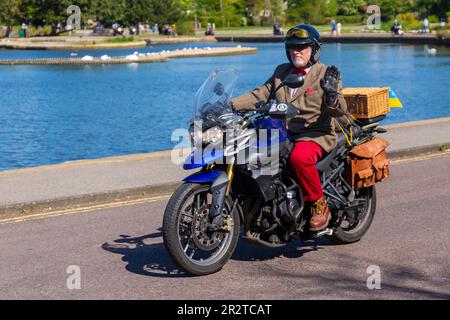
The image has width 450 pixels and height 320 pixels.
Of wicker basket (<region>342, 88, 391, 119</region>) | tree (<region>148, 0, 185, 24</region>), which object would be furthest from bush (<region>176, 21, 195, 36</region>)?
wicker basket (<region>342, 88, 391, 119</region>)

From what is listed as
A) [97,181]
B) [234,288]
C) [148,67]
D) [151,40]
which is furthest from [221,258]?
[151,40]

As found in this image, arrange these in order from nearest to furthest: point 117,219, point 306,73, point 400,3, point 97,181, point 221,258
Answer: point 221,258 < point 306,73 < point 117,219 < point 97,181 < point 400,3

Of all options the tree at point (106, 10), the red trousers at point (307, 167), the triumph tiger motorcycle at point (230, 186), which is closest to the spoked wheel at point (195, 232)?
the triumph tiger motorcycle at point (230, 186)

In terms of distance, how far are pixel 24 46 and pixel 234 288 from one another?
282 feet

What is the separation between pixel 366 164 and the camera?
8812mm

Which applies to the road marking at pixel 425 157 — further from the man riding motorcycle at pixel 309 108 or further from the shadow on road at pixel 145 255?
the man riding motorcycle at pixel 309 108

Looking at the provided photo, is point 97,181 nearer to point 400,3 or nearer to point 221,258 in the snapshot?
point 221,258

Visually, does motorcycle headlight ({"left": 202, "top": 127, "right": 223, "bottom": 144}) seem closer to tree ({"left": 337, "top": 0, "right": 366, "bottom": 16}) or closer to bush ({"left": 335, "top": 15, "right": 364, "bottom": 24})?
tree ({"left": 337, "top": 0, "right": 366, "bottom": 16})

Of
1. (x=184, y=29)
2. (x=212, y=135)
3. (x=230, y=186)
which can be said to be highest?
(x=212, y=135)

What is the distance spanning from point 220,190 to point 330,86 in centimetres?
124

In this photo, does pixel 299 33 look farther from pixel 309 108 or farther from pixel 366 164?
pixel 366 164

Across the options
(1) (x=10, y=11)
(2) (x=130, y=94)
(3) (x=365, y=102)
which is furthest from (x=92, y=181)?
(1) (x=10, y=11)

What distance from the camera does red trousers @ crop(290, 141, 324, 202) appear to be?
316 inches

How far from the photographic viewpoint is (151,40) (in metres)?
98.2
